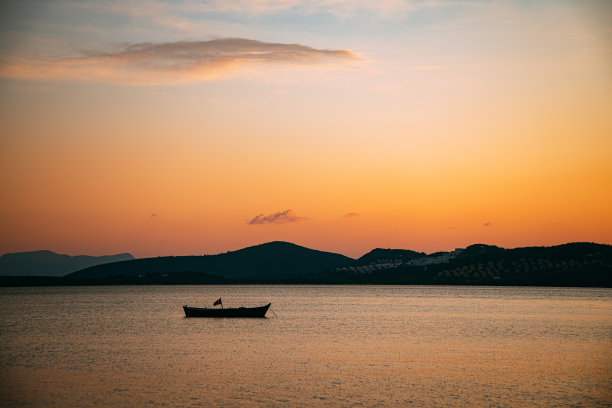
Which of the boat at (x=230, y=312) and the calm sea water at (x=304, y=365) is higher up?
the boat at (x=230, y=312)

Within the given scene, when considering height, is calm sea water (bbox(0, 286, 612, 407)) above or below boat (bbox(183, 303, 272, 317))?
below

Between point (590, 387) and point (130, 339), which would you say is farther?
point (130, 339)

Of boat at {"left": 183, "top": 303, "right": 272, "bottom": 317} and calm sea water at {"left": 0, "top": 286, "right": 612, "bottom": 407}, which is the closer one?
calm sea water at {"left": 0, "top": 286, "right": 612, "bottom": 407}

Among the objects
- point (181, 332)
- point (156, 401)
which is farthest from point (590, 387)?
point (181, 332)

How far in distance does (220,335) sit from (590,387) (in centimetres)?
4543

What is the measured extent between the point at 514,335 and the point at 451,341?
40.5 ft

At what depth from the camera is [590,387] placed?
4094 centimetres

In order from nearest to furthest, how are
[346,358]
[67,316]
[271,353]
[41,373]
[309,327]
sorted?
[41,373] < [346,358] < [271,353] < [309,327] < [67,316]

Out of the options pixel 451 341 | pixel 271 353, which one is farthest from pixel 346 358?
pixel 451 341

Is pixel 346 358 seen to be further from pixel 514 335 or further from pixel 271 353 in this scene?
pixel 514 335

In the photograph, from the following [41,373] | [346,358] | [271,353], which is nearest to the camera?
[41,373]

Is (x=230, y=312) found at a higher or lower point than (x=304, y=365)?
higher

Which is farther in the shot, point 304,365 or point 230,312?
point 230,312

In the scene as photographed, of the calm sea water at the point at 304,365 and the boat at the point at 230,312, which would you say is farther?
the boat at the point at 230,312
